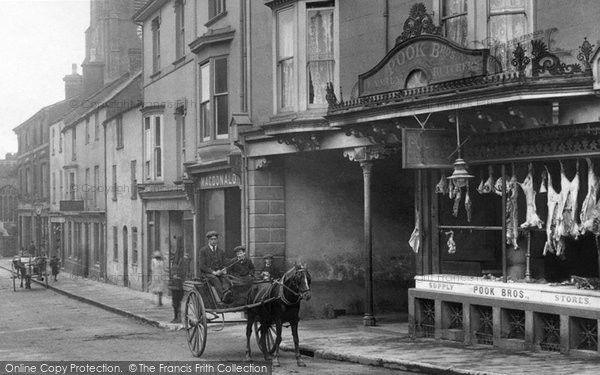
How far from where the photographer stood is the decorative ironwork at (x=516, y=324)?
13797 mm

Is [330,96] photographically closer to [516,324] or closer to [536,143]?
[536,143]

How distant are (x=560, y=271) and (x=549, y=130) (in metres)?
2.68

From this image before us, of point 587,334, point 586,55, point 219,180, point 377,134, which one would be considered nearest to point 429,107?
point 377,134

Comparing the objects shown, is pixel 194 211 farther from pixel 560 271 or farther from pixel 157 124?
pixel 560 271

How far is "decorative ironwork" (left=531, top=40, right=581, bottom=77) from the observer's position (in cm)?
1227

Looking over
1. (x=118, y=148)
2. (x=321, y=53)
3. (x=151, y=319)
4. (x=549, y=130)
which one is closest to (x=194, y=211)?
(x=151, y=319)

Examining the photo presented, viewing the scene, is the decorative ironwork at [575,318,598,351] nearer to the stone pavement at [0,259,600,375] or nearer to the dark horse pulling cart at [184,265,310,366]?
the stone pavement at [0,259,600,375]

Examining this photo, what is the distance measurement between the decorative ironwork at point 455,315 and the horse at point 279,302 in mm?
3110

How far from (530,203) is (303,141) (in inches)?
232

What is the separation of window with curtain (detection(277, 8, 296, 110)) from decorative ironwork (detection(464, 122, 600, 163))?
5.28m

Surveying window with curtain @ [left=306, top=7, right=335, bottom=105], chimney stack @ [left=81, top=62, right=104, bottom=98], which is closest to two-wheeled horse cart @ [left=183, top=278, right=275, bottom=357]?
window with curtain @ [left=306, top=7, right=335, bottom=105]

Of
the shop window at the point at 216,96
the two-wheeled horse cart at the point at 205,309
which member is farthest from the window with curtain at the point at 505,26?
the shop window at the point at 216,96

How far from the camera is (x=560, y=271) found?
14.5 metres

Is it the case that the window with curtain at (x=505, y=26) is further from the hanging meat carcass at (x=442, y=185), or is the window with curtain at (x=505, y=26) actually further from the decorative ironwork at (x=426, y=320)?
the decorative ironwork at (x=426, y=320)
